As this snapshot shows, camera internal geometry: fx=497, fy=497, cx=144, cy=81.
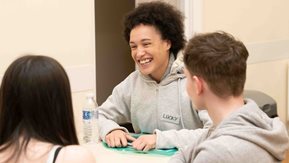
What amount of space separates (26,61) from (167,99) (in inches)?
43.2

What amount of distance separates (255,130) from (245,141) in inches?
1.7

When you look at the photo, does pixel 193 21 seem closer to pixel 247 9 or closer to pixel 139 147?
pixel 247 9

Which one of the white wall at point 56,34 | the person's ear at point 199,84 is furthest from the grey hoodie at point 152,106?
the person's ear at point 199,84

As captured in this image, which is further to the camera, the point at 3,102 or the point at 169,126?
the point at 169,126

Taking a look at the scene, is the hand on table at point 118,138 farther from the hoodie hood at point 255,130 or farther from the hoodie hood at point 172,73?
the hoodie hood at point 255,130

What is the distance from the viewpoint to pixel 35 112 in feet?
4.12

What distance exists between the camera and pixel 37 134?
1.27 m

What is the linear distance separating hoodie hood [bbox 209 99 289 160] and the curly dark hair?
0.99 metres

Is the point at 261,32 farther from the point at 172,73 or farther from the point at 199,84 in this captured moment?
the point at 199,84

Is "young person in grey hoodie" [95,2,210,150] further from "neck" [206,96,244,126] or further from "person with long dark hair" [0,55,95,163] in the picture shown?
"person with long dark hair" [0,55,95,163]

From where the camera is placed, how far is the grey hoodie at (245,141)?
1334 mm

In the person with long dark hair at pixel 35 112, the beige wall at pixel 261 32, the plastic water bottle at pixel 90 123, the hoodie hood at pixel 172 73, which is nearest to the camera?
the person with long dark hair at pixel 35 112

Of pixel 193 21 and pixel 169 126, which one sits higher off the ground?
pixel 193 21

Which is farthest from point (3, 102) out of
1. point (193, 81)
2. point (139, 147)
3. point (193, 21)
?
point (193, 21)
